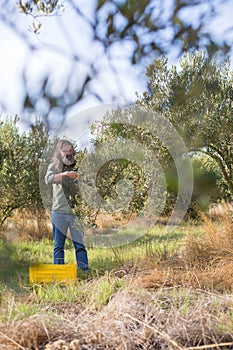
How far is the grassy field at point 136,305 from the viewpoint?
8.77ft

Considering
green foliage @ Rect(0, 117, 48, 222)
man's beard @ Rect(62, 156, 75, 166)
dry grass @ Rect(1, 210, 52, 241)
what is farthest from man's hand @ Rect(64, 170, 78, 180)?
dry grass @ Rect(1, 210, 52, 241)

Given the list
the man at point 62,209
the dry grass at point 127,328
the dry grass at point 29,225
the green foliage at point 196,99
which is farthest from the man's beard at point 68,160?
the dry grass at point 29,225

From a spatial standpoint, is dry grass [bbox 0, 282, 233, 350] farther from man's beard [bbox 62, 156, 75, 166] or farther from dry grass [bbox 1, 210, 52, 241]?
dry grass [bbox 1, 210, 52, 241]

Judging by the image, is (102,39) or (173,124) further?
(173,124)

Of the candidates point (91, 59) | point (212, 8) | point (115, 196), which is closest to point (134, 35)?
point (91, 59)

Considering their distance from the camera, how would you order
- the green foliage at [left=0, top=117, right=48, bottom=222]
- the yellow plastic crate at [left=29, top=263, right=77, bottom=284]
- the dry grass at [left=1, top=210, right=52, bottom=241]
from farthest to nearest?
1. the dry grass at [left=1, top=210, right=52, bottom=241]
2. the green foliage at [left=0, top=117, right=48, bottom=222]
3. the yellow plastic crate at [left=29, top=263, right=77, bottom=284]

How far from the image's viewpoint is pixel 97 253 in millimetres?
5707

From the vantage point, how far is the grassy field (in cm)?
267

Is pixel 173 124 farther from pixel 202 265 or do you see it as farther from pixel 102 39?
pixel 202 265

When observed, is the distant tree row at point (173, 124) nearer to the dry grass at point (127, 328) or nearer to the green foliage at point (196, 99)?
the green foliage at point (196, 99)

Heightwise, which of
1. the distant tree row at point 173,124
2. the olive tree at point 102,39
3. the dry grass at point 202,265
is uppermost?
the olive tree at point 102,39

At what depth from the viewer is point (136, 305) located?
3.11m

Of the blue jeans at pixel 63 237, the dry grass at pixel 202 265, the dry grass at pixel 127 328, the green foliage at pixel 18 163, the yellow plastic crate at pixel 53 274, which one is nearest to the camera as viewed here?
the dry grass at pixel 127 328

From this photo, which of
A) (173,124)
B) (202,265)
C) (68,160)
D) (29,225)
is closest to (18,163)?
(29,225)
